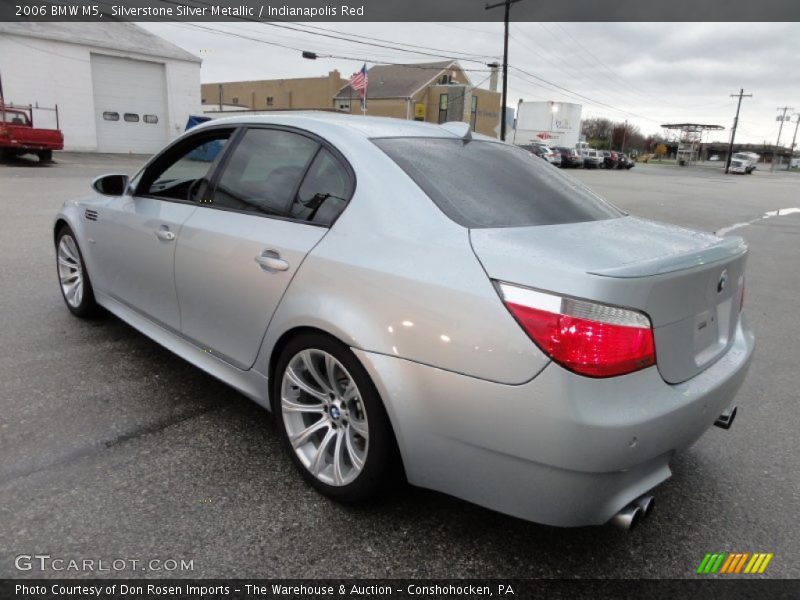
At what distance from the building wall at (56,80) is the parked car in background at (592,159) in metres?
35.3

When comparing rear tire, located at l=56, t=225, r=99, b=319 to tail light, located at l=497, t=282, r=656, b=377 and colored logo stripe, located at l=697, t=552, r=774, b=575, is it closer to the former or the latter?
tail light, located at l=497, t=282, r=656, b=377

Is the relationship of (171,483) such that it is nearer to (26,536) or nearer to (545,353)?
(26,536)

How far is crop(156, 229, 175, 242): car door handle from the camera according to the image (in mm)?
3199

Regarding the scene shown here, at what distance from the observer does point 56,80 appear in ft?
89.5

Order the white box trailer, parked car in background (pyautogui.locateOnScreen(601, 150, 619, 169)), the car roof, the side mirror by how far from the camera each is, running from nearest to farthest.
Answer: the car roof, the side mirror, parked car in background (pyautogui.locateOnScreen(601, 150, 619, 169)), the white box trailer

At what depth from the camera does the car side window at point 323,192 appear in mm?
2516

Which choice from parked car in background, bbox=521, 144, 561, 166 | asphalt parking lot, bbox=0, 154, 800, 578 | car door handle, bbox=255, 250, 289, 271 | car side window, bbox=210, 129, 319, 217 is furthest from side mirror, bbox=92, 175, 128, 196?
parked car in background, bbox=521, 144, 561, 166

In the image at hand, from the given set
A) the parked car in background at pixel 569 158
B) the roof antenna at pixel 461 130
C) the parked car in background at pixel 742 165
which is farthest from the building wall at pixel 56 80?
the parked car in background at pixel 742 165

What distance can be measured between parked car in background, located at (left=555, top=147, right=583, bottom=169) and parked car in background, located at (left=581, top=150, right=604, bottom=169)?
3.48 ft

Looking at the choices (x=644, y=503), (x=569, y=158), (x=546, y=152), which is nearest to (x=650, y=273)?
(x=644, y=503)

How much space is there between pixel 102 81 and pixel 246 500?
31.9m

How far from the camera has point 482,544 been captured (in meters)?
2.30

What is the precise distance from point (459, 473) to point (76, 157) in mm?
28321

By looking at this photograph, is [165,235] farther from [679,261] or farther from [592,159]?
[592,159]
